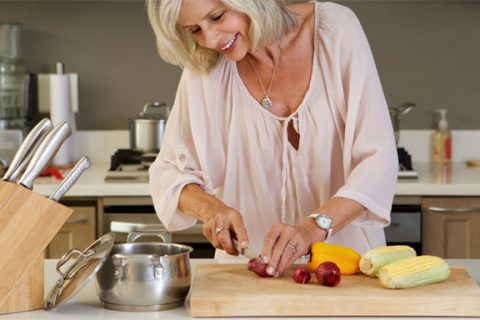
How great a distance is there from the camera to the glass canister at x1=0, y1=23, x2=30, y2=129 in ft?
14.1

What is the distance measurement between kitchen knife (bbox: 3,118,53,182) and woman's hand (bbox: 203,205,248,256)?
0.44m

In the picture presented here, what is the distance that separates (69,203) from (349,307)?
2031 millimetres

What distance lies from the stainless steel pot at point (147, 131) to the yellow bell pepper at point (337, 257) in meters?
2.04

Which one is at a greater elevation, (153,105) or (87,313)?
(153,105)

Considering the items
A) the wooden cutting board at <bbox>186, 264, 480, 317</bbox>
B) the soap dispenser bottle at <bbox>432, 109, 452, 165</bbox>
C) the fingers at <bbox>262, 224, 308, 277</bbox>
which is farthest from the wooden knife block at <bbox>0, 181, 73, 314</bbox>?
the soap dispenser bottle at <bbox>432, 109, 452, 165</bbox>

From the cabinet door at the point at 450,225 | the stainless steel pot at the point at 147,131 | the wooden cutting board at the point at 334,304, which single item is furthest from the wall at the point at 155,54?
the wooden cutting board at the point at 334,304

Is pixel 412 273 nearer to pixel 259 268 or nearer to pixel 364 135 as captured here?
pixel 259 268

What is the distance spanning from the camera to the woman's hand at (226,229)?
2223mm

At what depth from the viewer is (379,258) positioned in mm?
2113

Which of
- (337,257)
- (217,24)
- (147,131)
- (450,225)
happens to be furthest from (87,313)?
(147,131)

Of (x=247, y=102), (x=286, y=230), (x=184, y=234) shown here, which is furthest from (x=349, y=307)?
(x=184, y=234)

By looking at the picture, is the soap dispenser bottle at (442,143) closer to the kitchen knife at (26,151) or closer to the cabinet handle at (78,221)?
the cabinet handle at (78,221)

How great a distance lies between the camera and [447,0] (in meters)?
4.34

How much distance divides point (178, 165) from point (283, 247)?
1.67ft
